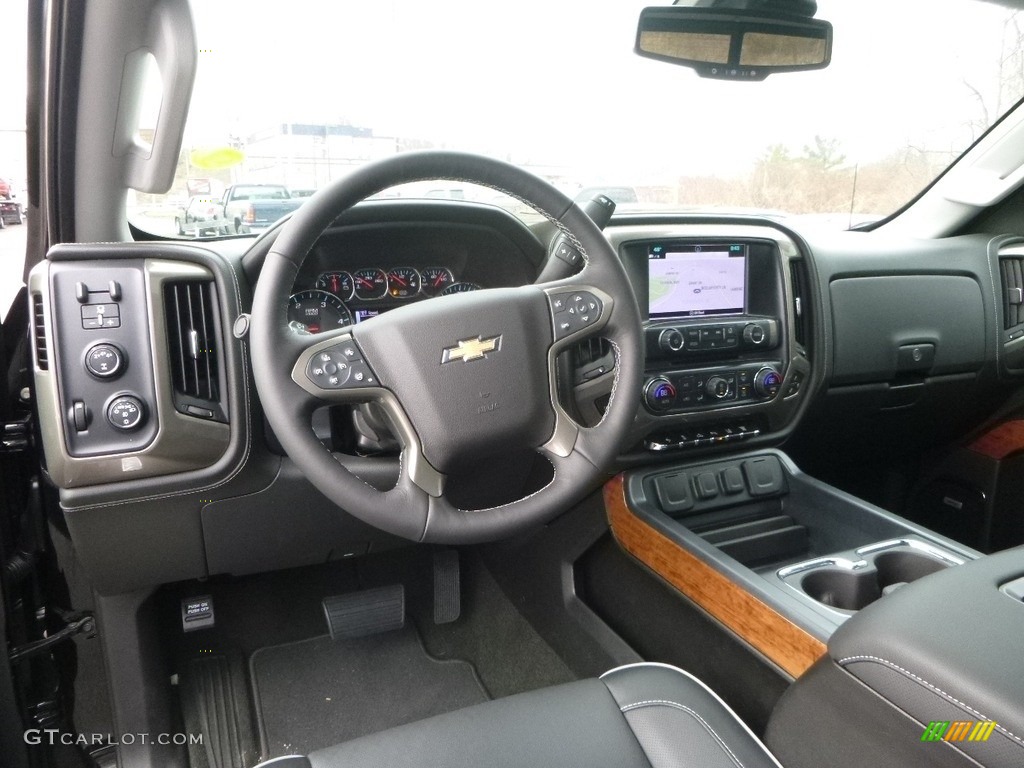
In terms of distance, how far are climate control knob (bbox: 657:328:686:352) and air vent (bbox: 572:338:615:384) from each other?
17 cm

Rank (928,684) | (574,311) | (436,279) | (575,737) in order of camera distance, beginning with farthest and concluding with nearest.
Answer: (436,279), (574,311), (575,737), (928,684)

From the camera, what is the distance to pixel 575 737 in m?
1.17

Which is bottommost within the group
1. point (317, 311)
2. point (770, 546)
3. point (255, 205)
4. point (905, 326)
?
point (770, 546)

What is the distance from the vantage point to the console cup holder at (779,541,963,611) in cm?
167

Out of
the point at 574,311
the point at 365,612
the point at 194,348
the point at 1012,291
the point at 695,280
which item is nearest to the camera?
the point at 574,311

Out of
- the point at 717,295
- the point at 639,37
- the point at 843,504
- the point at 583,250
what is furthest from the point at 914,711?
the point at 639,37

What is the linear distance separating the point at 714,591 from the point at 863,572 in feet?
1.12

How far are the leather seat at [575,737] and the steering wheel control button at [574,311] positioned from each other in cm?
59

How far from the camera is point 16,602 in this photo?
156 cm

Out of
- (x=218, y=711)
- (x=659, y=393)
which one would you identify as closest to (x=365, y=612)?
(x=218, y=711)

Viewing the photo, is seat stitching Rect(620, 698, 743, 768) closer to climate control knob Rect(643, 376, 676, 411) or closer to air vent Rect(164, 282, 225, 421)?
climate control knob Rect(643, 376, 676, 411)

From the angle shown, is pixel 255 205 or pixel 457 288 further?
pixel 457 288

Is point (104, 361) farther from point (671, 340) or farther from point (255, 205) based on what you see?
point (671, 340)

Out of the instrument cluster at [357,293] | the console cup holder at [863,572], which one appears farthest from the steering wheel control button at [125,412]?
the console cup holder at [863,572]
